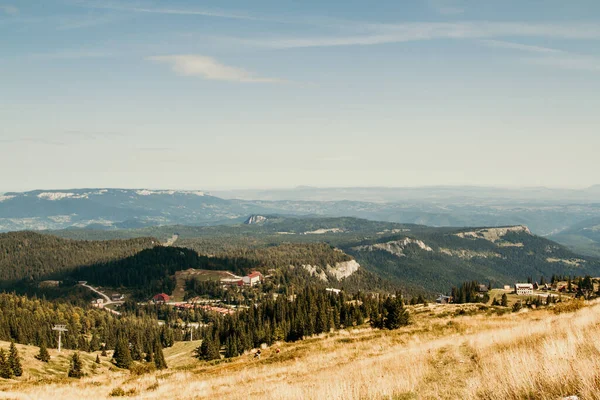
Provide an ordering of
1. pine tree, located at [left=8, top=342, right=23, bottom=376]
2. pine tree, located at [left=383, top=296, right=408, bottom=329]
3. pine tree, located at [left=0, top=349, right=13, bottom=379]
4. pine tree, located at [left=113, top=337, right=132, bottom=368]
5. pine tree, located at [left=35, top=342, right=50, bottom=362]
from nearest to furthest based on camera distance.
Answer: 1. pine tree, located at [left=0, top=349, right=13, bottom=379]
2. pine tree, located at [left=383, top=296, right=408, bottom=329]
3. pine tree, located at [left=8, top=342, right=23, bottom=376]
4. pine tree, located at [left=35, top=342, right=50, bottom=362]
5. pine tree, located at [left=113, top=337, right=132, bottom=368]

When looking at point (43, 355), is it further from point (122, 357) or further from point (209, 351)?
point (209, 351)

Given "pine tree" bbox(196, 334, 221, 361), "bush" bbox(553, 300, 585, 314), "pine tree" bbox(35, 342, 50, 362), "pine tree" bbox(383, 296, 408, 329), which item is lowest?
"pine tree" bbox(196, 334, 221, 361)

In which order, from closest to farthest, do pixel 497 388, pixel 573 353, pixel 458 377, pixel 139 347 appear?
pixel 497 388, pixel 573 353, pixel 458 377, pixel 139 347

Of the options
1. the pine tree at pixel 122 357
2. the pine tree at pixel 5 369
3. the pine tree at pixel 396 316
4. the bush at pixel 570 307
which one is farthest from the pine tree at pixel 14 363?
the bush at pixel 570 307

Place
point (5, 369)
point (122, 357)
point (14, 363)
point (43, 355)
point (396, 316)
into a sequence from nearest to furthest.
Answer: point (5, 369) < point (396, 316) < point (14, 363) < point (43, 355) < point (122, 357)

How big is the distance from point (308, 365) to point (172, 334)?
6177 inches

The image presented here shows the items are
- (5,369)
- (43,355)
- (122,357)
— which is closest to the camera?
(5,369)

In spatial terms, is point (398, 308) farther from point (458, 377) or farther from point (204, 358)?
point (204, 358)

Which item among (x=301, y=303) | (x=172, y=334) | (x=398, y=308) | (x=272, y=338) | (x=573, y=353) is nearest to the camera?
(x=573, y=353)

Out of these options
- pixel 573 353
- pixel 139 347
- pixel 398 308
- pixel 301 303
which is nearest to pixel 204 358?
pixel 301 303

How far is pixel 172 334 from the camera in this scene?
176 metres

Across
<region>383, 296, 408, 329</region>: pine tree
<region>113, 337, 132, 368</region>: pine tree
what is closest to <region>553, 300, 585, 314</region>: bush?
<region>383, 296, 408, 329</region>: pine tree

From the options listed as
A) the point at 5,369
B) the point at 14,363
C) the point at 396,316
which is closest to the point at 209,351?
the point at 14,363

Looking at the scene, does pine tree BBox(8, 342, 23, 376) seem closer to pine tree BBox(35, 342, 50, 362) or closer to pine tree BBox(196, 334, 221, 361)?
pine tree BBox(35, 342, 50, 362)
